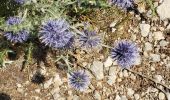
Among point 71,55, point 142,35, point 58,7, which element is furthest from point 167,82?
point 58,7

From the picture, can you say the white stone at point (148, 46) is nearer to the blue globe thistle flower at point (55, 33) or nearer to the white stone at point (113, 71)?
the white stone at point (113, 71)

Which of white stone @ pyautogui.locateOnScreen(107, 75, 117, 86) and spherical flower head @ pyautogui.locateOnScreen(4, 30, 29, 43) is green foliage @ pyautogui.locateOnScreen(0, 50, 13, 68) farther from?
white stone @ pyautogui.locateOnScreen(107, 75, 117, 86)

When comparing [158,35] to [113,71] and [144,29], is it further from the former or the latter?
[113,71]

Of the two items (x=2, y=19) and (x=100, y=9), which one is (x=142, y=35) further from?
(x=2, y=19)

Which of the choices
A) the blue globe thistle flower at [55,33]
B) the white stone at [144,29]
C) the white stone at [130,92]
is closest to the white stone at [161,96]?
the white stone at [130,92]

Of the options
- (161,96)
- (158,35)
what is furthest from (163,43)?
(161,96)
